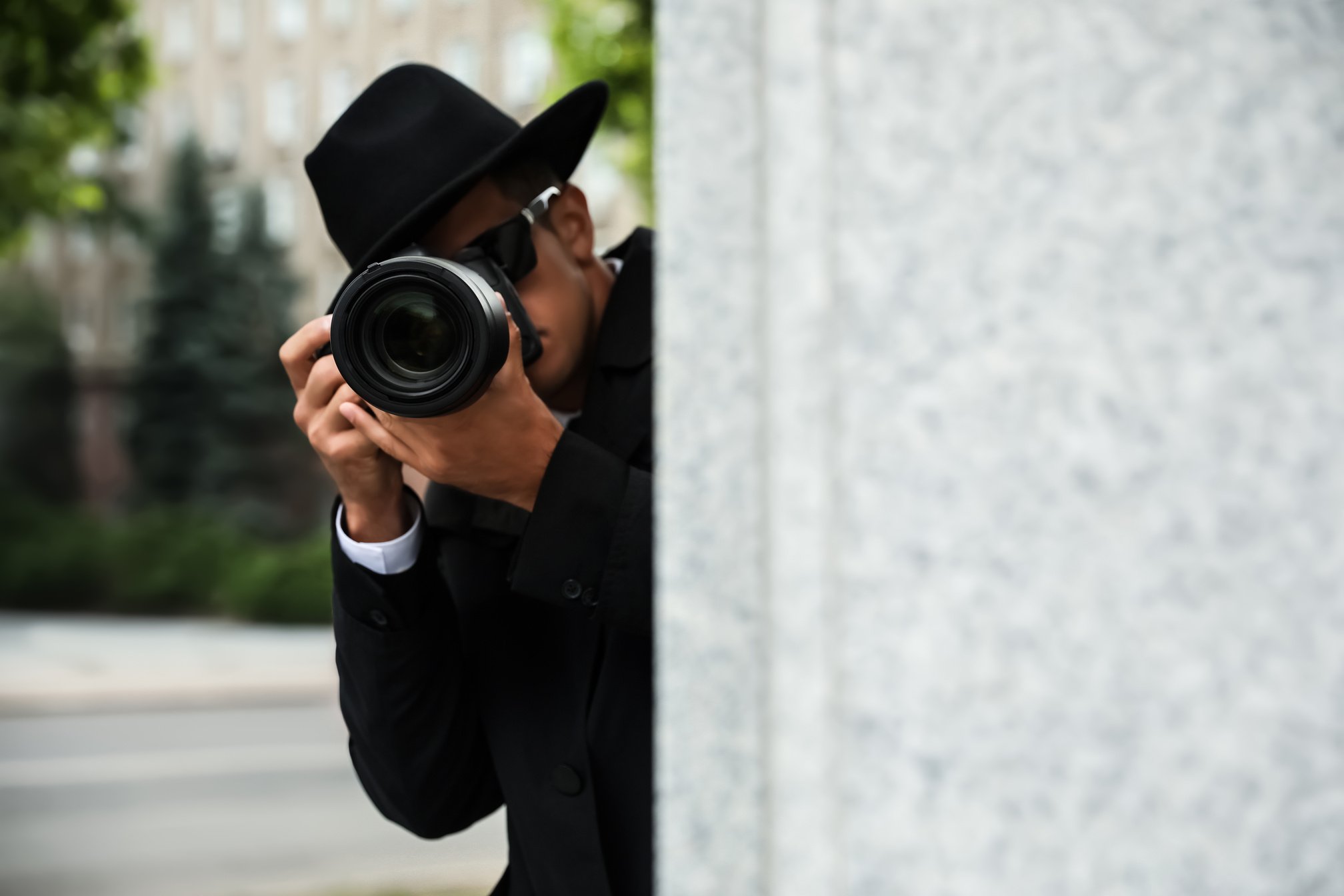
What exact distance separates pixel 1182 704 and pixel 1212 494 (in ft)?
0.29

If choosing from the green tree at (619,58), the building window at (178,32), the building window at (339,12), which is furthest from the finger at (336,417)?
the building window at (178,32)

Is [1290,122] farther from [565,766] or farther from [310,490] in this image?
[310,490]

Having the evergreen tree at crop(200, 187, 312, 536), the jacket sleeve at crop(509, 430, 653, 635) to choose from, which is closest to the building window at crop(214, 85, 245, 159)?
the evergreen tree at crop(200, 187, 312, 536)

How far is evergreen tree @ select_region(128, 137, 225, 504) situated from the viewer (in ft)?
75.5

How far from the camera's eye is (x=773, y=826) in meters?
0.54

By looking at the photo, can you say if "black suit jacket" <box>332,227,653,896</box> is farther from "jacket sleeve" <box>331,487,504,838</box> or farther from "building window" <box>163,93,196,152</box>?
"building window" <box>163,93,196,152</box>

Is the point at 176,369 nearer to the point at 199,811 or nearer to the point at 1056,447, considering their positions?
Answer: the point at 199,811

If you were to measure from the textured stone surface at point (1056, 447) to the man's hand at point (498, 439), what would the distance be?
648 millimetres

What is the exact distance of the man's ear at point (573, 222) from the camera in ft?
5.22

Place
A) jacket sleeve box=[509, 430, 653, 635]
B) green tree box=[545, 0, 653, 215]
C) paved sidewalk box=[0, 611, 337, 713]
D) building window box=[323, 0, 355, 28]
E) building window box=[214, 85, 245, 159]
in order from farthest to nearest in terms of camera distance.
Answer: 1. building window box=[214, 85, 245, 159]
2. building window box=[323, 0, 355, 28]
3. paved sidewalk box=[0, 611, 337, 713]
4. green tree box=[545, 0, 653, 215]
5. jacket sleeve box=[509, 430, 653, 635]

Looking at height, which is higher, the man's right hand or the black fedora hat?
the black fedora hat

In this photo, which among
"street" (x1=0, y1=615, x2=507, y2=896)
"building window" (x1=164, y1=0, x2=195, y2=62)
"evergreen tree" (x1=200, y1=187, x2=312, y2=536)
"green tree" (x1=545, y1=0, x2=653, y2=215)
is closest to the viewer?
"street" (x1=0, y1=615, x2=507, y2=896)

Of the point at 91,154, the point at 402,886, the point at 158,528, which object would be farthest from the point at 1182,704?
the point at 91,154

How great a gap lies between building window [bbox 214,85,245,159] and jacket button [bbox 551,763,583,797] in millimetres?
32878
